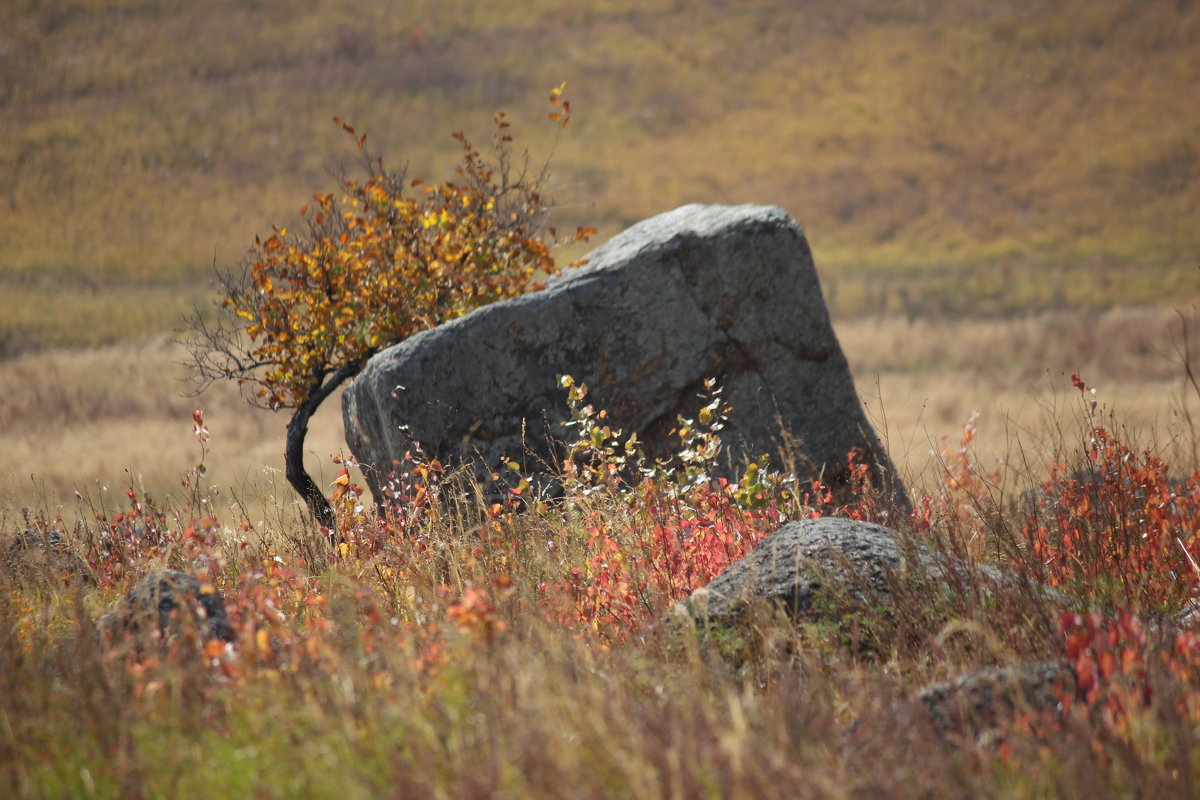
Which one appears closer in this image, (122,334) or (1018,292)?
(122,334)

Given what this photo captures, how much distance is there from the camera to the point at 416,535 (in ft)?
20.0

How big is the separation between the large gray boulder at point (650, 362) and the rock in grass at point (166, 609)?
2698mm

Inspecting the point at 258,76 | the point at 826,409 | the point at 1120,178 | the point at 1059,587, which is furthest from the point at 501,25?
the point at 1059,587

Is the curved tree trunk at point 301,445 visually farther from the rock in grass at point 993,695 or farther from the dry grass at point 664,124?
the dry grass at point 664,124

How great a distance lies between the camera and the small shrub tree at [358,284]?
8.16 m

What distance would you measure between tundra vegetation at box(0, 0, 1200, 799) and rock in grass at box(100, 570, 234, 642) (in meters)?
0.10

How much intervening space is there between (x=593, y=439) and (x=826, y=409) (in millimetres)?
2603

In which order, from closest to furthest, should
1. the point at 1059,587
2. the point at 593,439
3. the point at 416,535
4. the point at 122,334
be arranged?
the point at 1059,587 < the point at 593,439 < the point at 416,535 < the point at 122,334

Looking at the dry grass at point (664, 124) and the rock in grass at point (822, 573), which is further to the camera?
the dry grass at point (664, 124)

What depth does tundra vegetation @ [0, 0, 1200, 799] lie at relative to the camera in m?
2.91

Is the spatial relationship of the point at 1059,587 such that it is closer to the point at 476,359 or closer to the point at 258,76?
the point at 476,359

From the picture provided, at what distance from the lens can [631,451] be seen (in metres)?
5.96

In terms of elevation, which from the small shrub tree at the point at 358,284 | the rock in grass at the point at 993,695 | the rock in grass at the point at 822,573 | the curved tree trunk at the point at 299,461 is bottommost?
the rock in grass at the point at 993,695

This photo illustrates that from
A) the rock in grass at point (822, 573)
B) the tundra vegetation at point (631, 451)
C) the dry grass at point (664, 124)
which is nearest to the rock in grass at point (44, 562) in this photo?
the tundra vegetation at point (631, 451)
